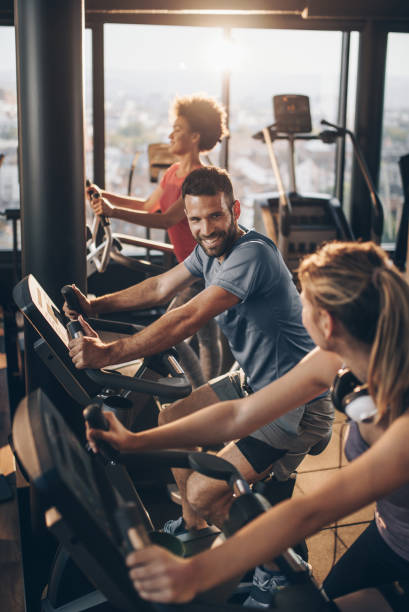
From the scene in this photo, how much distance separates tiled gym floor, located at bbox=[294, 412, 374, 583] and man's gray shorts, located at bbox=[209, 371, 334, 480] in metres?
0.10

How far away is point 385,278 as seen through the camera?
3.76 ft

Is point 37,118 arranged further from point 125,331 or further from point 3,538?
point 3,538

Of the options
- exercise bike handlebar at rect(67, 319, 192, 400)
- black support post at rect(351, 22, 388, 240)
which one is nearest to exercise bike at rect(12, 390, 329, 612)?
exercise bike handlebar at rect(67, 319, 192, 400)

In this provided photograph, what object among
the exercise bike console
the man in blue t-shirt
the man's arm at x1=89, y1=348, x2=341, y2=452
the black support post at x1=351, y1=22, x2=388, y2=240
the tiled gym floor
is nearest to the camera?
the man's arm at x1=89, y1=348, x2=341, y2=452

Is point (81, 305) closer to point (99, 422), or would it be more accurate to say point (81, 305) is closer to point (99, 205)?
point (99, 422)

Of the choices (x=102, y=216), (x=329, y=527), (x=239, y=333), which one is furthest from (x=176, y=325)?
(x=102, y=216)

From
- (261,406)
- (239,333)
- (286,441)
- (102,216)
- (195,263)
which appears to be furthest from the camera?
(102,216)

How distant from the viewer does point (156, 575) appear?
86 centimetres

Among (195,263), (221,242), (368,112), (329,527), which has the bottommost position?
(329,527)

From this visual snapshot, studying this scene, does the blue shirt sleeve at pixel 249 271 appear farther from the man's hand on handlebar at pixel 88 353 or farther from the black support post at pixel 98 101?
the black support post at pixel 98 101

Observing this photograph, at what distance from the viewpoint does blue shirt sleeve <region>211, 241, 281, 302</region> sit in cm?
183

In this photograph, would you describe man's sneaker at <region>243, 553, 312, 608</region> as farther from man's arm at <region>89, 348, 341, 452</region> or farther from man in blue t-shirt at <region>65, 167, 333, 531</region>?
man's arm at <region>89, 348, 341, 452</region>

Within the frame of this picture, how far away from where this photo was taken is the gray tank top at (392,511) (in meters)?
1.25

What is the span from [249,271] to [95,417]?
76 cm
